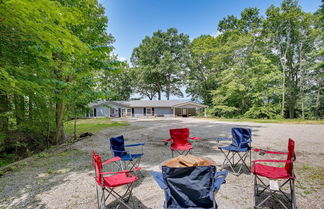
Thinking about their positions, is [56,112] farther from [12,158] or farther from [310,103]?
[310,103]

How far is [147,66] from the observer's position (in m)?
33.2

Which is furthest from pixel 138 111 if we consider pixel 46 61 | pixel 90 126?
pixel 46 61

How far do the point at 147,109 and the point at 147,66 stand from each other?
974 cm

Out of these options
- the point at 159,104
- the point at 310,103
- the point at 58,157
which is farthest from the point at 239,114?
the point at 58,157

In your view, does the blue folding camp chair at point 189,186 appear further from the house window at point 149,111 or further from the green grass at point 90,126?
the house window at point 149,111

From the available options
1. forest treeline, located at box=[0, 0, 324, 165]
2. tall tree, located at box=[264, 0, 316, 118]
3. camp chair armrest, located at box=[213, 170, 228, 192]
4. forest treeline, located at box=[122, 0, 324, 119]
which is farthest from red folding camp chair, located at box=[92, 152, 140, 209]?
tall tree, located at box=[264, 0, 316, 118]

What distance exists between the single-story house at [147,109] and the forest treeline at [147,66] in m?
4.35

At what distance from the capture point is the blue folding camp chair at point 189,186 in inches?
73.1

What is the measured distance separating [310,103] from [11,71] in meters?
32.9

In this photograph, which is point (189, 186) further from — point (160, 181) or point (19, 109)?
point (19, 109)

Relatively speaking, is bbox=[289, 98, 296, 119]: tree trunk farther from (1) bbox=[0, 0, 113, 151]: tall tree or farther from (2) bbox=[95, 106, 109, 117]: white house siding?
(2) bbox=[95, 106, 109, 117]: white house siding

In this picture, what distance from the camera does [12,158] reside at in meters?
6.20

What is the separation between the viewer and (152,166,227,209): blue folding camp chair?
1.86m

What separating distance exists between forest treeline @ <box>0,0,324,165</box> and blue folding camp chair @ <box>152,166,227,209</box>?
2.88m
